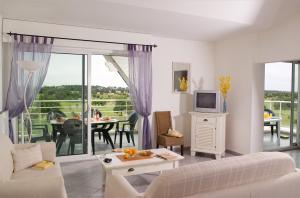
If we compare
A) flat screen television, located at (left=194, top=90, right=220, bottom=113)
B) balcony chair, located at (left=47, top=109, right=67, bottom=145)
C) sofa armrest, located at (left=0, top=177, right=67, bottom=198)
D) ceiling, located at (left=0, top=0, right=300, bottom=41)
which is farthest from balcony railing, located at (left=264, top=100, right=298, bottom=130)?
sofa armrest, located at (left=0, top=177, right=67, bottom=198)

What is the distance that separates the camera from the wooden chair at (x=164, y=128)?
457cm

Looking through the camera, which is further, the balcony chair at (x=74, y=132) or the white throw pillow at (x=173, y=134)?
the white throw pillow at (x=173, y=134)

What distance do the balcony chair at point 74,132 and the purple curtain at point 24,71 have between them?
82 centimetres

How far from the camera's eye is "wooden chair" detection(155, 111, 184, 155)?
457 cm

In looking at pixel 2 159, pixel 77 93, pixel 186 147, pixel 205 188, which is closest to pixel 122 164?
pixel 2 159

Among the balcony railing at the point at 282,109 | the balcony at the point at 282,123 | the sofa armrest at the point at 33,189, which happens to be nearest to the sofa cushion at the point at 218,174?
the sofa armrest at the point at 33,189

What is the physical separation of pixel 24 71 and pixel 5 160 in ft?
5.97

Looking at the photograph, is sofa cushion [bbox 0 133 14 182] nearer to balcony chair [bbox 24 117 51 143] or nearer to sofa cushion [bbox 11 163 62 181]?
sofa cushion [bbox 11 163 62 181]

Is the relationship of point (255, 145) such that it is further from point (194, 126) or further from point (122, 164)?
point (122, 164)

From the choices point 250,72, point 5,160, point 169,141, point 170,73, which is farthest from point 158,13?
point 5,160

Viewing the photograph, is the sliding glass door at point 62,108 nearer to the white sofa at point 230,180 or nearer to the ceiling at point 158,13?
the ceiling at point 158,13

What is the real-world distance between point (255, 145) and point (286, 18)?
7.44 feet

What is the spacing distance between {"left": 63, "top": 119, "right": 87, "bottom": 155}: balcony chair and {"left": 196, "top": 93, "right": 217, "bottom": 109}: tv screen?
87.2 inches

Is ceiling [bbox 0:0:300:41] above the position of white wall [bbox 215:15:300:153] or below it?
above
